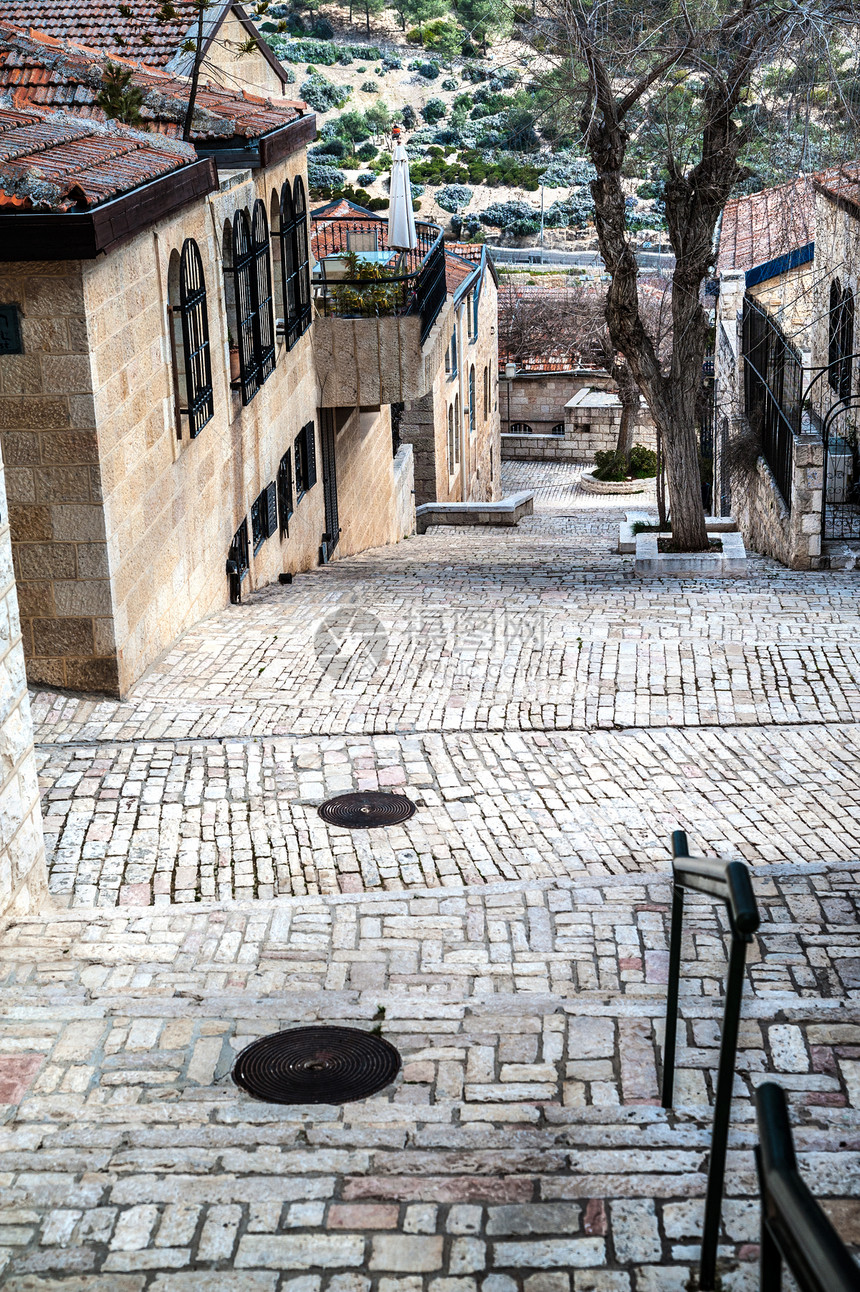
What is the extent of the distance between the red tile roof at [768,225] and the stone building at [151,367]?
443 cm

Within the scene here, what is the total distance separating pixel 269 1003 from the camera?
17.5ft

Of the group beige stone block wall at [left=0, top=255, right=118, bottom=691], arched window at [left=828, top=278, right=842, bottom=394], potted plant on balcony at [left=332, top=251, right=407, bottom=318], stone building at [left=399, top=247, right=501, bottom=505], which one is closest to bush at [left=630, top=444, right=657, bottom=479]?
stone building at [left=399, top=247, right=501, bottom=505]

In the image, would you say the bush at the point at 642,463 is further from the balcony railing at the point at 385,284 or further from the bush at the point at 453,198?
the bush at the point at 453,198

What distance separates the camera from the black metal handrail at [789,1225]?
75.0 inches

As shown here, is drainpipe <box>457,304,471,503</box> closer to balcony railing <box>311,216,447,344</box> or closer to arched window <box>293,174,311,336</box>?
balcony railing <box>311,216,447,344</box>

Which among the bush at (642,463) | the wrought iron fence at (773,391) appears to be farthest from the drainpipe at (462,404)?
the wrought iron fence at (773,391)

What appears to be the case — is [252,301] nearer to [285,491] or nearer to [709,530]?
[285,491]

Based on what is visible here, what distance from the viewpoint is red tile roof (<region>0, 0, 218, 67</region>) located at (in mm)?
14984

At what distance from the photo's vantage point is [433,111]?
8962cm

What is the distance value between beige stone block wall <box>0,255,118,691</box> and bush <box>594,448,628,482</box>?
3176cm

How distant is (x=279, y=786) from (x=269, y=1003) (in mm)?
2979

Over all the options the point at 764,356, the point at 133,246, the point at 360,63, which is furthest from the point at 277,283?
the point at 360,63

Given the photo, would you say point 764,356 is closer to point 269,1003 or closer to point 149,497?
point 149,497

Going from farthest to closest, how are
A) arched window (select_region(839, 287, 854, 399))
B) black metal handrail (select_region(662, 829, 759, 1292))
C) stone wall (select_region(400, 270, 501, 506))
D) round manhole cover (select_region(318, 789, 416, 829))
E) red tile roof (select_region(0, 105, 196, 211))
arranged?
stone wall (select_region(400, 270, 501, 506)) < arched window (select_region(839, 287, 854, 399)) < red tile roof (select_region(0, 105, 196, 211)) < round manhole cover (select_region(318, 789, 416, 829)) < black metal handrail (select_region(662, 829, 759, 1292))
